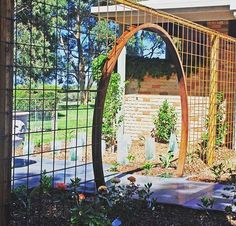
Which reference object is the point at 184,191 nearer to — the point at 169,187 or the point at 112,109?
the point at 169,187

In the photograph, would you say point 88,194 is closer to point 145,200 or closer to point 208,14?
point 145,200

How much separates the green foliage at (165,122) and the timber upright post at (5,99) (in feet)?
23.3

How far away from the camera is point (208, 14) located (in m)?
9.80

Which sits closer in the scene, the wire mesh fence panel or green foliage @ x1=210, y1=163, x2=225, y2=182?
Result: the wire mesh fence panel

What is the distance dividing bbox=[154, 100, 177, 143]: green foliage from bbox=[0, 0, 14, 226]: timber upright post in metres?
7.10

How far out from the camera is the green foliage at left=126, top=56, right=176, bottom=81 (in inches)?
450

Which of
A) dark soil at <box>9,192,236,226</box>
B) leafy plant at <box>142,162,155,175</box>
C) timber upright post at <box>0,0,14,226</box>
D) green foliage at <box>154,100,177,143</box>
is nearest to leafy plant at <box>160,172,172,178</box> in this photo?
leafy plant at <box>142,162,155,175</box>

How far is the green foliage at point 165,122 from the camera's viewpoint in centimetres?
1056

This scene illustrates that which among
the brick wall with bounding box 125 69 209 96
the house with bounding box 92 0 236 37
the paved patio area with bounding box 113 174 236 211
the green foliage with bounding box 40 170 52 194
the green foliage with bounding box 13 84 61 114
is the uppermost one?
the house with bounding box 92 0 236 37

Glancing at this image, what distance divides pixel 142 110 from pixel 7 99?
7.81 meters

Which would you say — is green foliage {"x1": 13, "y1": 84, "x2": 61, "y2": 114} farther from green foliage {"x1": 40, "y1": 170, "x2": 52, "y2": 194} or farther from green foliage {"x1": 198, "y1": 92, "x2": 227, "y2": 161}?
green foliage {"x1": 198, "y1": 92, "x2": 227, "y2": 161}

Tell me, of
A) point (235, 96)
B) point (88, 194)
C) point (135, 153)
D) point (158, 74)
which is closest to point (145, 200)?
point (88, 194)

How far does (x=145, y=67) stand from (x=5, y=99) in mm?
8149

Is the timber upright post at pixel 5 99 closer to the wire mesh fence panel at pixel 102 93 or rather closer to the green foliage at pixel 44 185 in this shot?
the wire mesh fence panel at pixel 102 93
